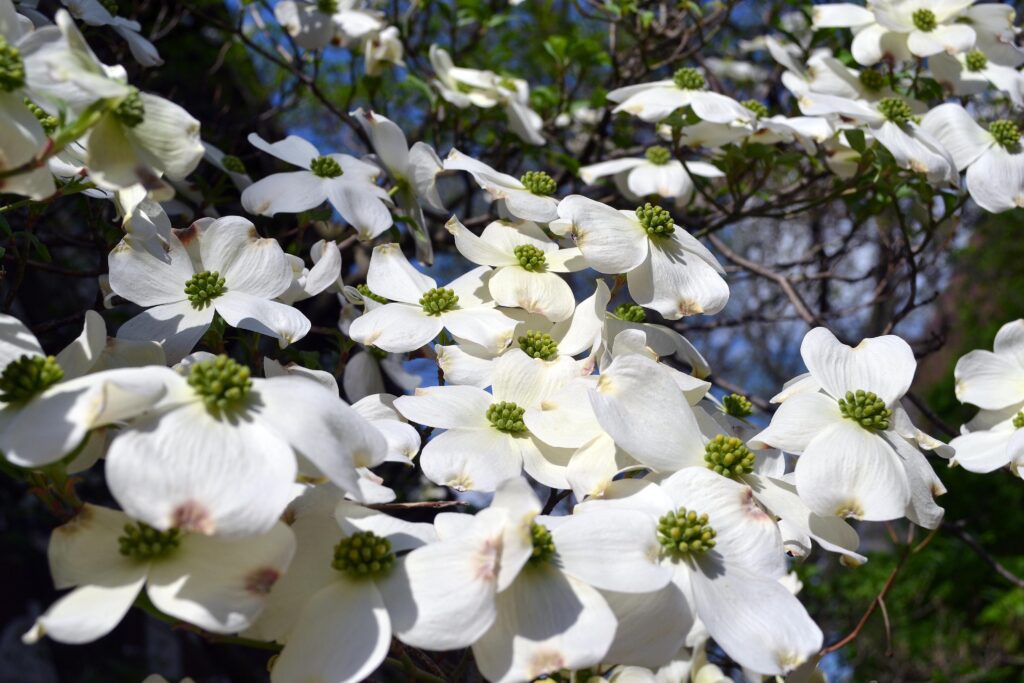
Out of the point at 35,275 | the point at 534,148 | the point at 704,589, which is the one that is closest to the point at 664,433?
the point at 704,589

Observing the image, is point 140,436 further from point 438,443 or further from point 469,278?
point 469,278

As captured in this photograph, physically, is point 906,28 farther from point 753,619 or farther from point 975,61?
point 753,619

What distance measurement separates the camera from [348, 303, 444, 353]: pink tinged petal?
83 centimetres

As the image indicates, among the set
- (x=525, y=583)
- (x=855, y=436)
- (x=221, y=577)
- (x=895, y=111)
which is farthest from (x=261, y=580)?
(x=895, y=111)

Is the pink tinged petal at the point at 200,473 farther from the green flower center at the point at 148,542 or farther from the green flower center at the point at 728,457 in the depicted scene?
the green flower center at the point at 728,457

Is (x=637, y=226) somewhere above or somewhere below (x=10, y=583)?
above

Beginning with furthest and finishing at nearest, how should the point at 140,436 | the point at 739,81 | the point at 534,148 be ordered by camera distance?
the point at 739,81 < the point at 534,148 < the point at 140,436

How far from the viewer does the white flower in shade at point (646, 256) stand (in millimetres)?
832

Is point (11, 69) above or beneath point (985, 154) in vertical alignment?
above

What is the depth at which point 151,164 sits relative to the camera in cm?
59

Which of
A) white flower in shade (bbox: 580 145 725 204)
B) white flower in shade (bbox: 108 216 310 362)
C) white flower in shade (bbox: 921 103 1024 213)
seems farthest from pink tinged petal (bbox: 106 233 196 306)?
white flower in shade (bbox: 921 103 1024 213)

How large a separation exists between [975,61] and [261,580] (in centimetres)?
133

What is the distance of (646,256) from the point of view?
855mm

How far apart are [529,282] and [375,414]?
191 mm
